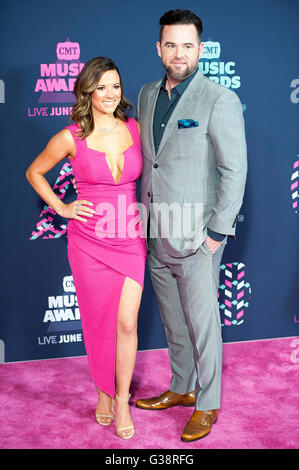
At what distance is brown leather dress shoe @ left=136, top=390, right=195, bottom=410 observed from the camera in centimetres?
291

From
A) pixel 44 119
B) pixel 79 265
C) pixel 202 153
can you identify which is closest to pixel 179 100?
pixel 202 153

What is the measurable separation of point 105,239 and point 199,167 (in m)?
0.55

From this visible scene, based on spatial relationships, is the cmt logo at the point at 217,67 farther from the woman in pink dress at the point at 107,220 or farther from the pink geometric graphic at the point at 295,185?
the woman in pink dress at the point at 107,220

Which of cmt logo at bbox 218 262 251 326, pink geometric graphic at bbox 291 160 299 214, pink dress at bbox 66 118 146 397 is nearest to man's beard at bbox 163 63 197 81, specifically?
pink dress at bbox 66 118 146 397

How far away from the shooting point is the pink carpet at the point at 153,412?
102 inches

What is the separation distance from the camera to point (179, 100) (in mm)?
2484

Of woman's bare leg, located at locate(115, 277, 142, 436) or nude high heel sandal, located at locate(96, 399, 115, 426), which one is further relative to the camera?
nude high heel sandal, located at locate(96, 399, 115, 426)

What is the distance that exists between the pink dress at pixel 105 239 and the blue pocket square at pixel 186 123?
28 cm

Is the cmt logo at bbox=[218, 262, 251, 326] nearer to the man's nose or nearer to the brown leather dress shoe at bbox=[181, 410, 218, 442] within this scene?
the brown leather dress shoe at bbox=[181, 410, 218, 442]

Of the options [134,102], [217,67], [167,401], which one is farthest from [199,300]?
[217,67]

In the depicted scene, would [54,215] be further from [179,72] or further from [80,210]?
[179,72]

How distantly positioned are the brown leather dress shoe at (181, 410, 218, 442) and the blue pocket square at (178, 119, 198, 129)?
1.35 meters

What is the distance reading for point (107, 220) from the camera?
2.56 meters

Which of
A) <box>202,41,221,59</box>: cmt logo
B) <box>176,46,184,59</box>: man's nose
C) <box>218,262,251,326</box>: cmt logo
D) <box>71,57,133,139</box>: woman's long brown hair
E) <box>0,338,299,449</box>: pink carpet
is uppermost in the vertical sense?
<box>202,41,221,59</box>: cmt logo
